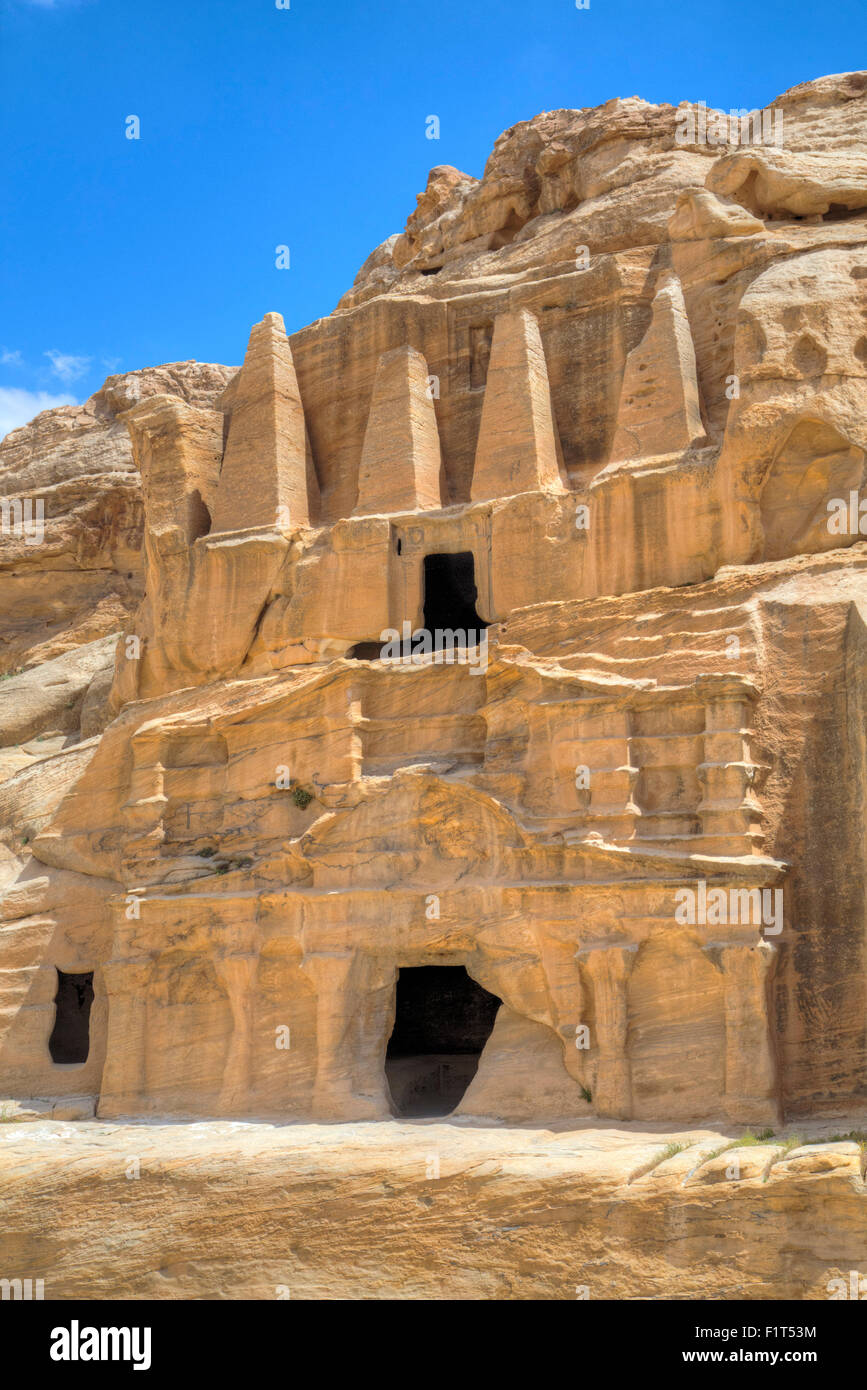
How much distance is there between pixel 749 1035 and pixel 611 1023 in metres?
1.73

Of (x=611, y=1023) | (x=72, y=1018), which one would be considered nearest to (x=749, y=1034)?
(x=611, y=1023)

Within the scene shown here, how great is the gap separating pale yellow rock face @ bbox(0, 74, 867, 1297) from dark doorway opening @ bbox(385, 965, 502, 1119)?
0.11m

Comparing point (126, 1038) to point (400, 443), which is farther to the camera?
point (400, 443)

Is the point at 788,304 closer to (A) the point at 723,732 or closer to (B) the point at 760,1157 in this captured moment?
(A) the point at 723,732

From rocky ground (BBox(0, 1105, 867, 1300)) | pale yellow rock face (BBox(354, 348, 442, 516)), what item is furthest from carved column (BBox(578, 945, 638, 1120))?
pale yellow rock face (BBox(354, 348, 442, 516))

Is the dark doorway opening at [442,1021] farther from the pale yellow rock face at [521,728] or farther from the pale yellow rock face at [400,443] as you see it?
the pale yellow rock face at [400,443]

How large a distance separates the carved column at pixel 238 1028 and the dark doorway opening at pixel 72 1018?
146 inches

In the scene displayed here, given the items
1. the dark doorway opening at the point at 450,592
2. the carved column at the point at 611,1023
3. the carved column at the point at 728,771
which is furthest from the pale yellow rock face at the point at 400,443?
the carved column at the point at 611,1023

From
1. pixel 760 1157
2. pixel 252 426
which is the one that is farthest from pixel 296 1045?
pixel 252 426

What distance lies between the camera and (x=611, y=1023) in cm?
1684

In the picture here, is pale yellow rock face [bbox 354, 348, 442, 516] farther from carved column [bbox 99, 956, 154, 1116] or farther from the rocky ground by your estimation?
the rocky ground

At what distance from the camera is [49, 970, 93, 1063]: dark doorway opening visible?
72.9ft

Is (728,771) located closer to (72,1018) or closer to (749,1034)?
(749,1034)

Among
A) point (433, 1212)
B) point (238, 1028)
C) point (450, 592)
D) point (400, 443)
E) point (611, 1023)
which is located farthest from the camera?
point (450, 592)
